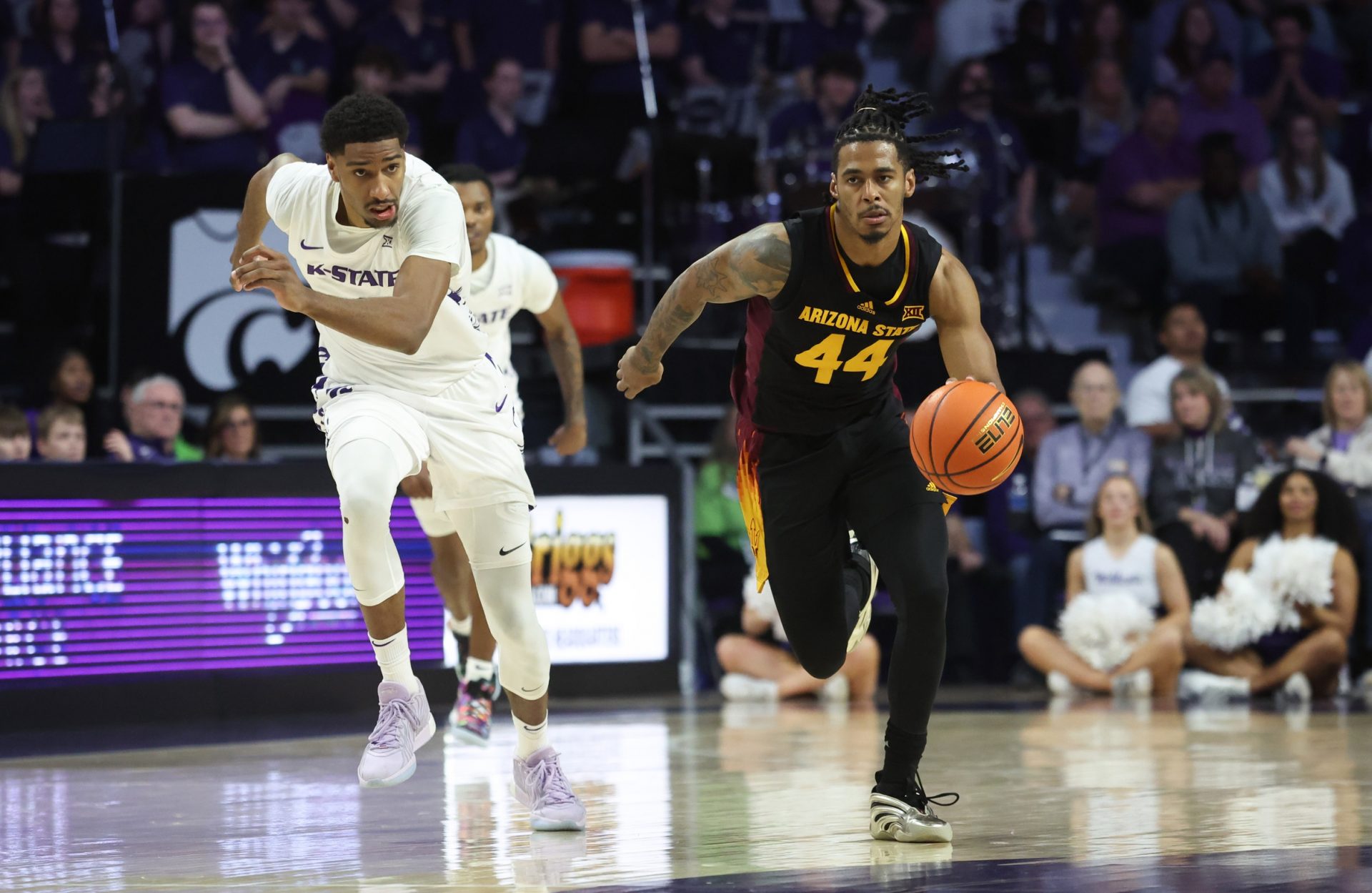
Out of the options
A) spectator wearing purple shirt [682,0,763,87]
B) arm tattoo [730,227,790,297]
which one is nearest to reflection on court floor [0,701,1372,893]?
arm tattoo [730,227,790,297]

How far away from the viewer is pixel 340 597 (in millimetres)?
9172

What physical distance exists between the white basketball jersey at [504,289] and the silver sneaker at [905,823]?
2.98 metres

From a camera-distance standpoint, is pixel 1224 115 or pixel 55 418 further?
pixel 1224 115

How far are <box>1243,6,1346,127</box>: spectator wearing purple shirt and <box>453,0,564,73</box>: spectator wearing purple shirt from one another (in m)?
5.78

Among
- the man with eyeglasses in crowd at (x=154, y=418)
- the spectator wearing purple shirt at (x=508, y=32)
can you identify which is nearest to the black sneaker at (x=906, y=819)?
the man with eyeglasses in crowd at (x=154, y=418)

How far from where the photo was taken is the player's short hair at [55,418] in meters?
8.84

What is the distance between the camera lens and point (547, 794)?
5.20 metres

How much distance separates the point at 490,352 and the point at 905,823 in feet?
9.73

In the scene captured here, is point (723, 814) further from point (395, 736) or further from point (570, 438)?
point (570, 438)

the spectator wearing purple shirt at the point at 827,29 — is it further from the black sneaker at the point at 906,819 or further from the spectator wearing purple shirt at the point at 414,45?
the black sneaker at the point at 906,819

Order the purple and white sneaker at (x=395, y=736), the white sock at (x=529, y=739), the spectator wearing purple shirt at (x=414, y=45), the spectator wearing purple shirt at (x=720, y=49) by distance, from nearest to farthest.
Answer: the purple and white sneaker at (x=395, y=736), the white sock at (x=529, y=739), the spectator wearing purple shirt at (x=414, y=45), the spectator wearing purple shirt at (x=720, y=49)

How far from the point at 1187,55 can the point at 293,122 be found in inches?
282

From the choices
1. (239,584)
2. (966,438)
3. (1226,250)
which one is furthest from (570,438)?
(1226,250)

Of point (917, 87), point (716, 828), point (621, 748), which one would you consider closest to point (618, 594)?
point (621, 748)
